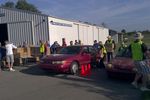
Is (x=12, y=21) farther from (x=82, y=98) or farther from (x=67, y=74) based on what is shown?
(x=82, y=98)

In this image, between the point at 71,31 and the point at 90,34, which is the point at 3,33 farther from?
the point at 90,34

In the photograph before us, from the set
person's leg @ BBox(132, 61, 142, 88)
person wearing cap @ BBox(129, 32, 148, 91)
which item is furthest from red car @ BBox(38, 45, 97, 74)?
person wearing cap @ BBox(129, 32, 148, 91)

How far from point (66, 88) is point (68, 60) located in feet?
13.4

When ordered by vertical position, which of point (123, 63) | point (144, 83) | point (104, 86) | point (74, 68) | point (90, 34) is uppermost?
point (90, 34)

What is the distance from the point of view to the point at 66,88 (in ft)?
39.1

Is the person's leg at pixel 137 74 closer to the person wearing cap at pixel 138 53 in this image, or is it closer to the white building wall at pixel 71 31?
the person wearing cap at pixel 138 53

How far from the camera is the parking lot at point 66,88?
1036 centimetres

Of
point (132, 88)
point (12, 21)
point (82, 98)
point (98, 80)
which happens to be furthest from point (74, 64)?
point (12, 21)

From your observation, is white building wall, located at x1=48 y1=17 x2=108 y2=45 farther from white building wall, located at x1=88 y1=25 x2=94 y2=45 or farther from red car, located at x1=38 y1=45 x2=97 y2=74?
red car, located at x1=38 y1=45 x2=97 y2=74

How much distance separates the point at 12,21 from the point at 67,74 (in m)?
14.5

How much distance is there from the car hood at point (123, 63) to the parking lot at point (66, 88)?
0.64 m

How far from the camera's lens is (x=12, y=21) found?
2933 cm

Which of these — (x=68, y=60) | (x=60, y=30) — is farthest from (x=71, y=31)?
(x=68, y=60)

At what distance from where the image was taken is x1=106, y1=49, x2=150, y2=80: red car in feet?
44.9
